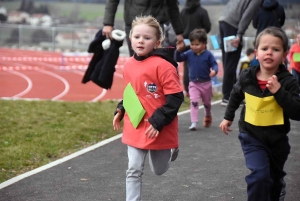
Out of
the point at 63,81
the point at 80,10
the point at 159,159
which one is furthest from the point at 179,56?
the point at 80,10

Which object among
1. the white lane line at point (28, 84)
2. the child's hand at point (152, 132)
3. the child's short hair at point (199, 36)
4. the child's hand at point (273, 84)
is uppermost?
the child's hand at point (273, 84)

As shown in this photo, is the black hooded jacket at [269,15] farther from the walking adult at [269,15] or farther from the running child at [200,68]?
the running child at [200,68]

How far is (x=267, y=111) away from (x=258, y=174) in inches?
18.4

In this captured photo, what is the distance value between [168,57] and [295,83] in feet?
3.59

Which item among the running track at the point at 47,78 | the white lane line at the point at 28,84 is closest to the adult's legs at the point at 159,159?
the running track at the point at 47,78

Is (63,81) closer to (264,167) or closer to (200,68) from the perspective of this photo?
(200,68)

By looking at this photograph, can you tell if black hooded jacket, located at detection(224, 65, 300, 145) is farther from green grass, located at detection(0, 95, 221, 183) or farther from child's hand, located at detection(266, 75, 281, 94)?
green grass, located at detection(0, 95, 221, 183)

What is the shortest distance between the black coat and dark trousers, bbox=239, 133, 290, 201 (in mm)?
4232

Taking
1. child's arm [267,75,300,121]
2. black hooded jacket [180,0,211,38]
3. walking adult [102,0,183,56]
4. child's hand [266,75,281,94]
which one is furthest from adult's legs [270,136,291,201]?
black hooded jacket [180,0,211,38]

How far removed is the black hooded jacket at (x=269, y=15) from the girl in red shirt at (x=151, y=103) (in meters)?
5.57

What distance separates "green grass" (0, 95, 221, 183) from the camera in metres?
7.59

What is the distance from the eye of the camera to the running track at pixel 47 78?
17250 millimetres

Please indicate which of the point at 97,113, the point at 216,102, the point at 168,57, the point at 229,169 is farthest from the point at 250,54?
the point at 168,57

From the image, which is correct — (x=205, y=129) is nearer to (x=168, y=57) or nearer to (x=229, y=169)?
(x=229, y=169)
